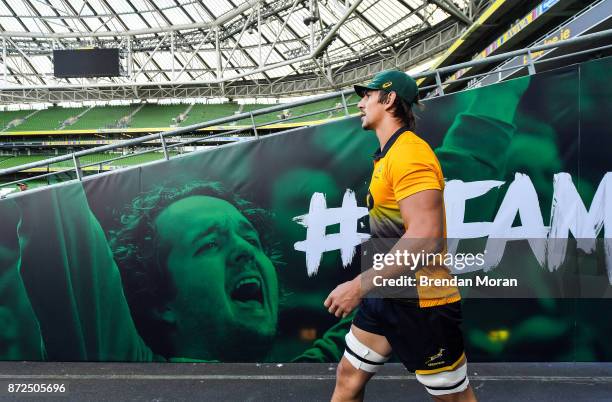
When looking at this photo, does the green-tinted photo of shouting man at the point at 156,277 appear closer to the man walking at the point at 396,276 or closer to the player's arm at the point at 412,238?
the man walking at the point at 396,276

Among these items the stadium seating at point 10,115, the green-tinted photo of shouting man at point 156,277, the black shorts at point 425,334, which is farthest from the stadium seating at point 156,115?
the black shorts at point 425,334

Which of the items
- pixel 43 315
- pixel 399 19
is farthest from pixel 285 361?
pixel 399 19

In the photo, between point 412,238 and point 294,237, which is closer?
point 412,238

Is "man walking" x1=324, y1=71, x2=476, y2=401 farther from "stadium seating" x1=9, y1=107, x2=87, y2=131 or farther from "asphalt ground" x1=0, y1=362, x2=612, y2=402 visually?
"stadium seating" x1=9, y1=107, x2=87, y2=131

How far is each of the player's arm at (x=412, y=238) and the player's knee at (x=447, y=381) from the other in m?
0.45

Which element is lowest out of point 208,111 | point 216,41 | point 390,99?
point 390,99

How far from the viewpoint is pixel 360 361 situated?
201 centimetres

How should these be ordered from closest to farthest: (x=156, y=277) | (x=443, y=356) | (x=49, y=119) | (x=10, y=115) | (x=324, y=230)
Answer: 1. (x=443, y=356)
2. (x=324, y=230)
3. (x=156, y=277)
4. (x=49, y=119)
5. (x=10, y=115)

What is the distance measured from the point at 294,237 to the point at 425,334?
245cm

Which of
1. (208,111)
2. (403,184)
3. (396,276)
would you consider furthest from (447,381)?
(208,111)

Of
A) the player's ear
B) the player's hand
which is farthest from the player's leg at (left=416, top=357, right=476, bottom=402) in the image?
the player's ear

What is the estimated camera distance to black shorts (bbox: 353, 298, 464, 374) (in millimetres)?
1810

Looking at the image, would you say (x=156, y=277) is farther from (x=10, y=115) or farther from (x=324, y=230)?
(x=10, y=115)

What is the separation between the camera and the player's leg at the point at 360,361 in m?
2.00
